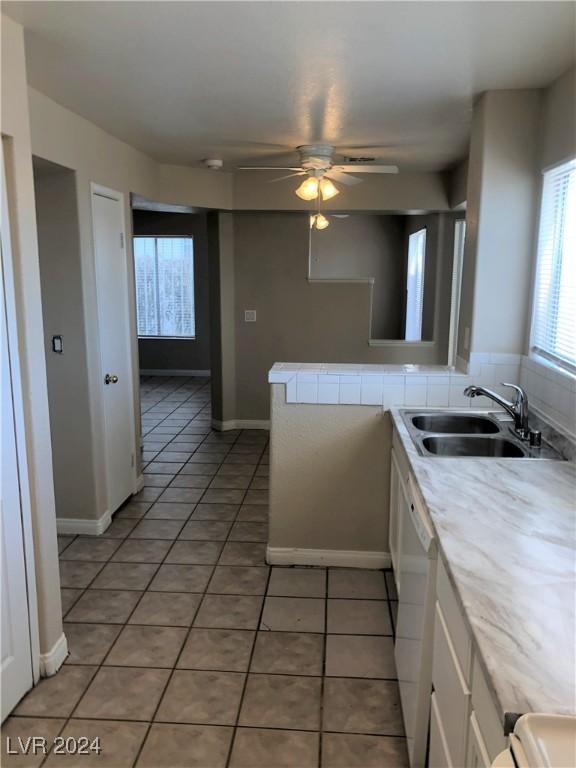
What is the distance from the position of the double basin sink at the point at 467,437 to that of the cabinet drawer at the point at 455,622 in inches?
30.6

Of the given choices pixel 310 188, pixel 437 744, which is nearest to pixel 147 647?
pixel 437 744

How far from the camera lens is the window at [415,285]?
21.1ft

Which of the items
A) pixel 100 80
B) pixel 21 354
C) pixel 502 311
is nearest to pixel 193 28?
pixel 100 80

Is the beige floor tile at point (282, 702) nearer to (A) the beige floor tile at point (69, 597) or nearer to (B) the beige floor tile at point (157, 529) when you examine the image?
(A) the beige floor tile at point (69, 597)

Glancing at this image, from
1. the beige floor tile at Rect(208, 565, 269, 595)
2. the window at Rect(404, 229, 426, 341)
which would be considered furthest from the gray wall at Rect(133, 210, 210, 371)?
the beige floor tile at Rect(208, 565, 269, 595)

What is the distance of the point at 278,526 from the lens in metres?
3.28

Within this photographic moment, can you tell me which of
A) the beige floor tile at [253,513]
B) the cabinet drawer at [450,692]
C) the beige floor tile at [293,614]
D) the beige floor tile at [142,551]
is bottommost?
the beige floor tile at [293,614]

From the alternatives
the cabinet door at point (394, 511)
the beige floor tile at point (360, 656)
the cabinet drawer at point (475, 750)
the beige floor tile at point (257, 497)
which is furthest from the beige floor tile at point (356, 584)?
the cabinet drawer at point (475, 750)

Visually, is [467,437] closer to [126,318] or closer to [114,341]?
[114,341]

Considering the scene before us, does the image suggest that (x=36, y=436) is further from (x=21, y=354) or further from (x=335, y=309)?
(x=335, y=309)

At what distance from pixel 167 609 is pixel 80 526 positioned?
1.07m

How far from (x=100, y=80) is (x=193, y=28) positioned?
2.49 feet

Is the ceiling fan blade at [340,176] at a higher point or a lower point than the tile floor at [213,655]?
higher

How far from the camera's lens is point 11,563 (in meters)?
2.16
